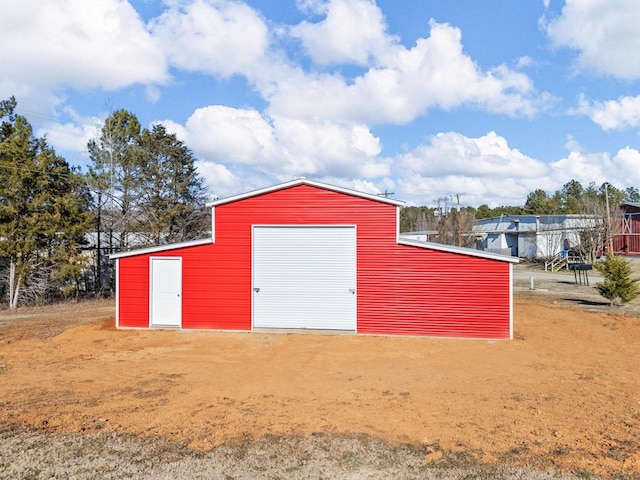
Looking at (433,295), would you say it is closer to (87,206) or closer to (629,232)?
(87,206)

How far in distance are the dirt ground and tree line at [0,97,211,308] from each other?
29.0ft

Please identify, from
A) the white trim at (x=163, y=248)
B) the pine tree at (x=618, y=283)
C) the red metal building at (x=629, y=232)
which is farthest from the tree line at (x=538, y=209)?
the white trim at (x=163, y=248)

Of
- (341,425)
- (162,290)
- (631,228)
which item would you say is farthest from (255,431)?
(631,228)

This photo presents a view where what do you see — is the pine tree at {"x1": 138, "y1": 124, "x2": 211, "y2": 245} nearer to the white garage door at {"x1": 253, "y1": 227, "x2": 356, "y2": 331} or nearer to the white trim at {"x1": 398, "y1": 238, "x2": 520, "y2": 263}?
the white garage door at {"x1": 253, "y1": 227, "x2": 356, "y2": 331}

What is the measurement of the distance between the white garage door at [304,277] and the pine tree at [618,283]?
11558 millimetres

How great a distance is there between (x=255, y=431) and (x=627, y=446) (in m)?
4.64

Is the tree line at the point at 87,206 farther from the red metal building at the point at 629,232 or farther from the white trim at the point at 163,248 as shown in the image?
the red metal building at the point at 629,232

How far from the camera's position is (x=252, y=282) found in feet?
42.7

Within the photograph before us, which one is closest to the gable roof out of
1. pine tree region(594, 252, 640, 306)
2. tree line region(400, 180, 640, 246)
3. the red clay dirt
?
the red clay dirt

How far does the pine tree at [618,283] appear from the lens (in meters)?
16.8

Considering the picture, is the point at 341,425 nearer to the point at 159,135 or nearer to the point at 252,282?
the point at 252,282

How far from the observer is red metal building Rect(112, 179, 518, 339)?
39.3 ft

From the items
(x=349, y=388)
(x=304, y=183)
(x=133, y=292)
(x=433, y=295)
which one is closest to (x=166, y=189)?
(x=133, y=292)

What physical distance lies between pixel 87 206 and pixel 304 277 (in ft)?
59.1
